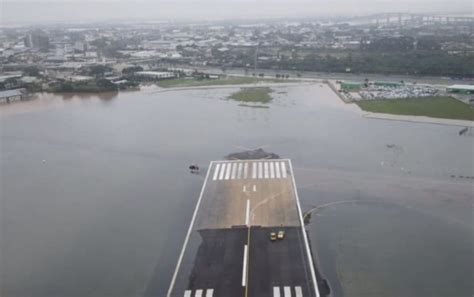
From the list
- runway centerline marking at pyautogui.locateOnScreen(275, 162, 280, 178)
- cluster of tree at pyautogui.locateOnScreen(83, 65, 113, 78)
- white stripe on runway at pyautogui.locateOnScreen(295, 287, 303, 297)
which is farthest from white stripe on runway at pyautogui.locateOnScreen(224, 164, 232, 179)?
cluster of tree at pyautogui.locateOnScreen(83, 65, 113, 78)

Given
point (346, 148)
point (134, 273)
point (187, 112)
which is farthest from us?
point (187, 112)

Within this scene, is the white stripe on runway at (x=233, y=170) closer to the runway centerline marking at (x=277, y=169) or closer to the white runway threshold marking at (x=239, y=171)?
the white runway threshold marking at (x=239, y=171)

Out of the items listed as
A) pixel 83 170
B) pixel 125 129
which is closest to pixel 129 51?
pixel 125 129

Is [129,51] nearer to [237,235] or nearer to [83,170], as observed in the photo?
[83,170]

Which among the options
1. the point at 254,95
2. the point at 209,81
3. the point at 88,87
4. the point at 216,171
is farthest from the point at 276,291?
the point at 209,81

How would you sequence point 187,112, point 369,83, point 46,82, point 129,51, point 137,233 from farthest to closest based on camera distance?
1. point 129,51
2. point 46,82
3. point 369,83
4. point 187,112
5. point 137,233

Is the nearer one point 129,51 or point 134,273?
point 134,273

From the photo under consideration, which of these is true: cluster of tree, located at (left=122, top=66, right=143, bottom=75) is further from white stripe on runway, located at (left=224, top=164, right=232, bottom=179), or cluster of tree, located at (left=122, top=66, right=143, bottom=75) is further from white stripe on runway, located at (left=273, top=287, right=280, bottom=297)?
white stripe on runway, located at (left=273, top=287, right=280, bottom=297)
